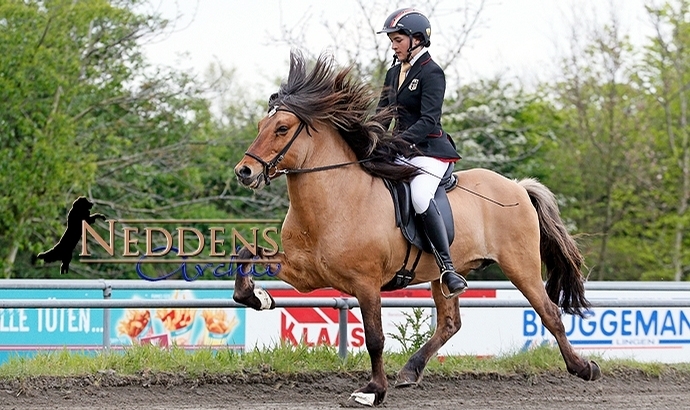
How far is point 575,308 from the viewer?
858 cm

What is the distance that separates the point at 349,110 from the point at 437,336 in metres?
2.14

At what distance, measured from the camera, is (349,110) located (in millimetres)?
7332

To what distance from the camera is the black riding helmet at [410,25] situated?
7484 mm

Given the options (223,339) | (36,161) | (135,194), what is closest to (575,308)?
(223,339)

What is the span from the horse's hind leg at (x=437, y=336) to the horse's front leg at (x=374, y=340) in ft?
2.10

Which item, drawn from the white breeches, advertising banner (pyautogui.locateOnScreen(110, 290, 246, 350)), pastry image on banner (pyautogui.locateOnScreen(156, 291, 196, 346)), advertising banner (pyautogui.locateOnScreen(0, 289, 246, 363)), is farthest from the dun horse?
pastry image on banner (pyautogui.locateOnScreen(156, 291, 196, 346))

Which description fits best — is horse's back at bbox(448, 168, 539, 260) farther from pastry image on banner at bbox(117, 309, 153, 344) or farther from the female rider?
pastry image on banner at bbox(117, 309, 153, 344)

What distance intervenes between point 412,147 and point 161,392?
2.69 metres

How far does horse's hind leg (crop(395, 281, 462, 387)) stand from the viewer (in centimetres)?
780

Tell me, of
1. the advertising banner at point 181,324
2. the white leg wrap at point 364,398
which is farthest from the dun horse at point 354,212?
the advertising banner at point 181,324

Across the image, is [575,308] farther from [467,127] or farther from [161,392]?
[467,127]

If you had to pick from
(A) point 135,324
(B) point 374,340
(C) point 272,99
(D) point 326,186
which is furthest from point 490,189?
→ (A) point 135,324

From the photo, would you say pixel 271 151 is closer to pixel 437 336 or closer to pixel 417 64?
pixel 417 64

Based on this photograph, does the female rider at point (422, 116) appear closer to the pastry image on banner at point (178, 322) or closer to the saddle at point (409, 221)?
the saddle at point (409, 221)
